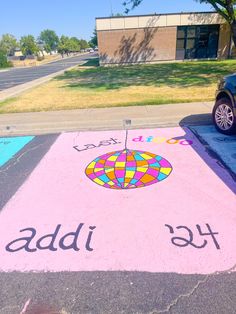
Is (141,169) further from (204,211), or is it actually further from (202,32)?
(202,32)

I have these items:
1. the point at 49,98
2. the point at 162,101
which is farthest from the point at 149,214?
the point at 49,98

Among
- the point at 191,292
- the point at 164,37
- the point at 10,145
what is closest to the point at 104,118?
the point at 10,145

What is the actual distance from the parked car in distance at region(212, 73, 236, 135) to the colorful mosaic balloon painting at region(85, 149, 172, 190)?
1.94m

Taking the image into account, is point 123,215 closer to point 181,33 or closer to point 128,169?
point 128,169

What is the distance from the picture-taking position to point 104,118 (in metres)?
7.38

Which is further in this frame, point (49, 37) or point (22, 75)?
point (49, 37)

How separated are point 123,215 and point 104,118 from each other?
469 cm

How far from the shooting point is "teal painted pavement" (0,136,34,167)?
206 inches

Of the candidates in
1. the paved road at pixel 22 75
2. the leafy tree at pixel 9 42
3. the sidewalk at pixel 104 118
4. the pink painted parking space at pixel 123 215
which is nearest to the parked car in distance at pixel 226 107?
the sidewalk at pixel 104 118

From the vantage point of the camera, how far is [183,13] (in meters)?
25.9

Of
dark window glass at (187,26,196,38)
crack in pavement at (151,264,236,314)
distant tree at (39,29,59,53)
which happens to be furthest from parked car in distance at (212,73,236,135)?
distant tree at (39,29,59,53)

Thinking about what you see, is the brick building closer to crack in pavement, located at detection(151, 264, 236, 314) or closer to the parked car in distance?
the parked car in distance

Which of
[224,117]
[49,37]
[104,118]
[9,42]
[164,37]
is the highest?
[49,37]

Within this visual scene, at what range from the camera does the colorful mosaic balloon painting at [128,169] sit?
3.86 meters
